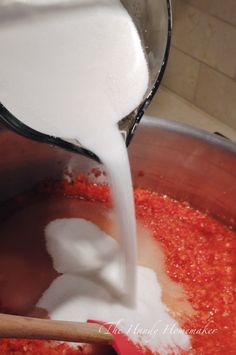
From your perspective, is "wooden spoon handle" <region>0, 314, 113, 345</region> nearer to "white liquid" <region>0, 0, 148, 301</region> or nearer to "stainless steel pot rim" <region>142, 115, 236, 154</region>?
"white liquid" <region>0, 0, 148, 301</region>

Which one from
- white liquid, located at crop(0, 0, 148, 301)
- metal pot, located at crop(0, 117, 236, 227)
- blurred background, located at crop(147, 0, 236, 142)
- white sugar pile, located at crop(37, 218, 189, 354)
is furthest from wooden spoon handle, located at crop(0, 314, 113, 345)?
blurred background, located at crop(147, 0, 236, 142)

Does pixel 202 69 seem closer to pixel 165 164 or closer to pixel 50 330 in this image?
pixel 165 164

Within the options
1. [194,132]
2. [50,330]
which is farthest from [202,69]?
[50,330]

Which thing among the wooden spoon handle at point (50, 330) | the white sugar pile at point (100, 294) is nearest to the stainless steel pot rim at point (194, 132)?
the white sugar pile at point (100, 294)

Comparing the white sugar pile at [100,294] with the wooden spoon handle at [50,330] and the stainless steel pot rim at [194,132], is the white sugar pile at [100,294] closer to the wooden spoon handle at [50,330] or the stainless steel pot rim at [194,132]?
the wooden spoon handle at [50,330]

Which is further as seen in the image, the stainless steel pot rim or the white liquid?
the stainless steel pot rim

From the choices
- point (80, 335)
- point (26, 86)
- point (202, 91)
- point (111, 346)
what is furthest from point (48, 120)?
point (202, 91)
